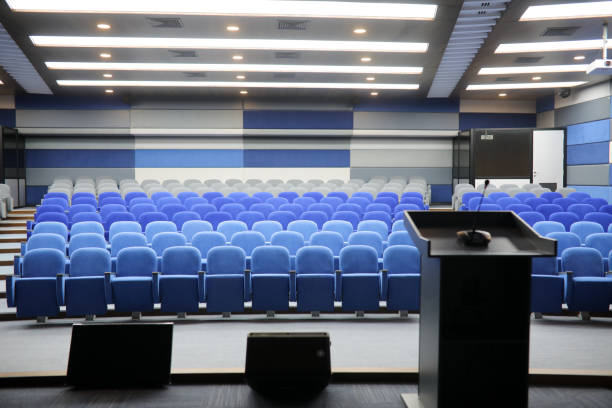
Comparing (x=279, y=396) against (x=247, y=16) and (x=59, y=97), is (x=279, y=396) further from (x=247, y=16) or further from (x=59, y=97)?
(x=59, y=97)

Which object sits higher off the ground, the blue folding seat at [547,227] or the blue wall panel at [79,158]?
the blue wall panel at [79,158]

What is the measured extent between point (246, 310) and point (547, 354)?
244cm

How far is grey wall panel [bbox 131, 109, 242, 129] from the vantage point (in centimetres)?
1217

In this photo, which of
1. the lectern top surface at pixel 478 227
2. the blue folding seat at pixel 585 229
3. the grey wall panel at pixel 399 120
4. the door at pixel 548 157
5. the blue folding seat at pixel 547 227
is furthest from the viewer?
the grey wall panel at pixel 399 120

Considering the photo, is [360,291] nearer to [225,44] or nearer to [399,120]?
[225,44]

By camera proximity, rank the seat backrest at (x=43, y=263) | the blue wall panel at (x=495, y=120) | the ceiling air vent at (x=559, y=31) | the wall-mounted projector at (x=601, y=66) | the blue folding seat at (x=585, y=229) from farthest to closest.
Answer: the blue wall panel at (x=495, y=120) < the wall-mounted projector at (x=601, y=66) < the ceiling air vent at (x=559, y=31) < the blue folding seat at (x=585, y=229) < the seat backrest at (x=43, y=263)

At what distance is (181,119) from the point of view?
40.0 ft

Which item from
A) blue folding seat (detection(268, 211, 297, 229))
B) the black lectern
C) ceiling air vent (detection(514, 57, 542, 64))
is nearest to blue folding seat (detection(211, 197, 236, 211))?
blue folding seat (detection(268, 211, 297, 229))

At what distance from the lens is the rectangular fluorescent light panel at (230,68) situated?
9009 millimetres

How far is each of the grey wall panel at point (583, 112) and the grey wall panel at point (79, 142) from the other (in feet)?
32.6

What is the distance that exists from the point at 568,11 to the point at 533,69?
3122mm

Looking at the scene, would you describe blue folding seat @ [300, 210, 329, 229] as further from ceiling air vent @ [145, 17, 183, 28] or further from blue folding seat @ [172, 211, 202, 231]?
ceiling air vent @ [145, 17, 183, 28]

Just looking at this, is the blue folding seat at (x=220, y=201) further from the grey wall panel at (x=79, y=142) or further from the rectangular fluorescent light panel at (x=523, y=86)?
the rectangular fluorescent light panel at (x=523, y=86)

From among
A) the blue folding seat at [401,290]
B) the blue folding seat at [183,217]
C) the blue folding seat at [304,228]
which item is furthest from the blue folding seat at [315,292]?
the blue folding seat at [183,217]
